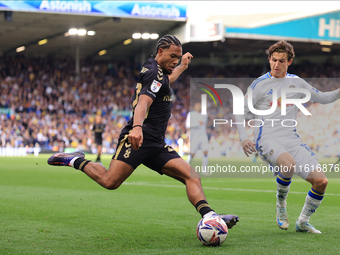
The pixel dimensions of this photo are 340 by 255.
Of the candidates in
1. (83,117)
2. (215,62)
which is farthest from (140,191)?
(215,62)

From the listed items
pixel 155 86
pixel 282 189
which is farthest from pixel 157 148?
pixel 282 189


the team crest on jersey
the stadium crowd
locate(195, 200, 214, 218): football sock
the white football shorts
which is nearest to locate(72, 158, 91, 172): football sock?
the team crest on jersey

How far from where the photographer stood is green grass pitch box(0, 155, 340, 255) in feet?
15.1

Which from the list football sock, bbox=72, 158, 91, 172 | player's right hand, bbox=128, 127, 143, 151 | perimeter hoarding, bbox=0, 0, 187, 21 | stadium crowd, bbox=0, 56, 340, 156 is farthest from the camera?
stadium crowd, bbox=0, 56, 340, 156

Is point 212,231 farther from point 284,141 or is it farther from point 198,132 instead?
point 198,132

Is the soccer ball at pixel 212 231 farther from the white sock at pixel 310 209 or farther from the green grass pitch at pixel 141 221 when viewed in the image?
the white sock at pixel 310 209

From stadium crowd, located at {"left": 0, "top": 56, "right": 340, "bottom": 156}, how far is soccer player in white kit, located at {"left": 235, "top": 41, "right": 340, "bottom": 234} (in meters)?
20.6

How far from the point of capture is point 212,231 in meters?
4.59

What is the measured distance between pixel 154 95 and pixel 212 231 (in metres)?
1.47

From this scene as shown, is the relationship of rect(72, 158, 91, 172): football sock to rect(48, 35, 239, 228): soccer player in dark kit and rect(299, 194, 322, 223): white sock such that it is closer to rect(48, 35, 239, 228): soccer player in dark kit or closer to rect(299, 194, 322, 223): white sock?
rect(48, 35, 239, 228): soccer player in dark kit

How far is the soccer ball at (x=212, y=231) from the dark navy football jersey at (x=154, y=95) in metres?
1.07

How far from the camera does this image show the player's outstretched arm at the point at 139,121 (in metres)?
4.45

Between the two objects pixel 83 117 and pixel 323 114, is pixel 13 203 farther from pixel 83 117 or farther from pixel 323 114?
pixel 83 117

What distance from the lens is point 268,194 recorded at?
983cm
